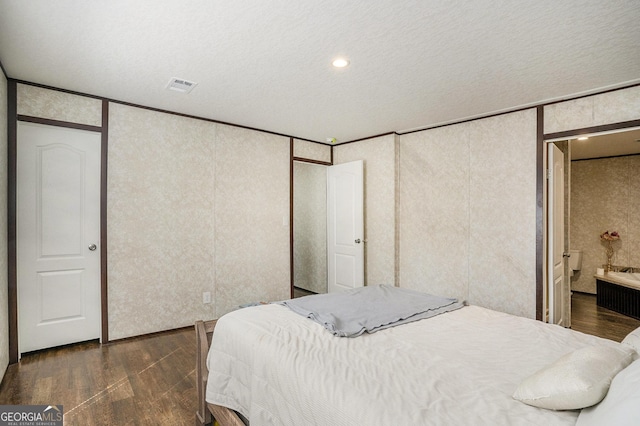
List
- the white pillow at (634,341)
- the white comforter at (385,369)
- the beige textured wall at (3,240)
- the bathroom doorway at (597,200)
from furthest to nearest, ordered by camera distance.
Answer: the bathroom doorway at (597,200) → the beige textured wall at (3,240) → the white pillow at (634,341) → the white comforter at (385,369)

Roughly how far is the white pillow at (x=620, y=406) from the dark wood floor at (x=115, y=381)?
2122mm

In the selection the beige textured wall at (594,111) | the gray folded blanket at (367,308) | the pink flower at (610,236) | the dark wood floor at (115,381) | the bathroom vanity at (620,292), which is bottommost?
the dark wood floor at (115,381)

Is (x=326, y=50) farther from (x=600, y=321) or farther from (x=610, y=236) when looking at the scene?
(x=610, y=236)

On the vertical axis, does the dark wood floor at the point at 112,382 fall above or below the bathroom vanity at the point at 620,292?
below

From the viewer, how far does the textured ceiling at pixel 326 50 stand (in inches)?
76.7

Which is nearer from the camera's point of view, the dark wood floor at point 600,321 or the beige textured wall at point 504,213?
the beige textured wall at point 504,213

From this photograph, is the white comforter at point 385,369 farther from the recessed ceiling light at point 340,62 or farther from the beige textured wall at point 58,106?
the beige textured wall at point 58,106

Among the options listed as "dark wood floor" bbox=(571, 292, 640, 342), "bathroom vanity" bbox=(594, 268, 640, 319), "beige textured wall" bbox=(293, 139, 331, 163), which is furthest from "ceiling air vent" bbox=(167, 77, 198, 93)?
"bathroom vanity" bbox=(594, 268, 640, 319)

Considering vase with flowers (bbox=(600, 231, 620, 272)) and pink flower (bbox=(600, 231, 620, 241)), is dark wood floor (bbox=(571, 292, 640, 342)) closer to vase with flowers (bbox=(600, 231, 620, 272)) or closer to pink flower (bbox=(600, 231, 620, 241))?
vase with flowers (bbox=(600, 231, 620, 272))

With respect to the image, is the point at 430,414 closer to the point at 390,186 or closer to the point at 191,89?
the point at 191,89

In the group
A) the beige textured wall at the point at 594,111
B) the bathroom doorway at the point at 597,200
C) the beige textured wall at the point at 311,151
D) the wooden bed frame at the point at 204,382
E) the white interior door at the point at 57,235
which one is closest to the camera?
the wooden bed frame at the point at 204,382

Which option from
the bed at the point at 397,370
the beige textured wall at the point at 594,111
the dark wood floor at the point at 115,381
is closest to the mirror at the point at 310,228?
the dark wood floor at the point at 115,381

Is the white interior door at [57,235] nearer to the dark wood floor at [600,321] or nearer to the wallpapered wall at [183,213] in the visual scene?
the wallpapered wall at [183,213]

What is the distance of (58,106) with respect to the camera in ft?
10.3
